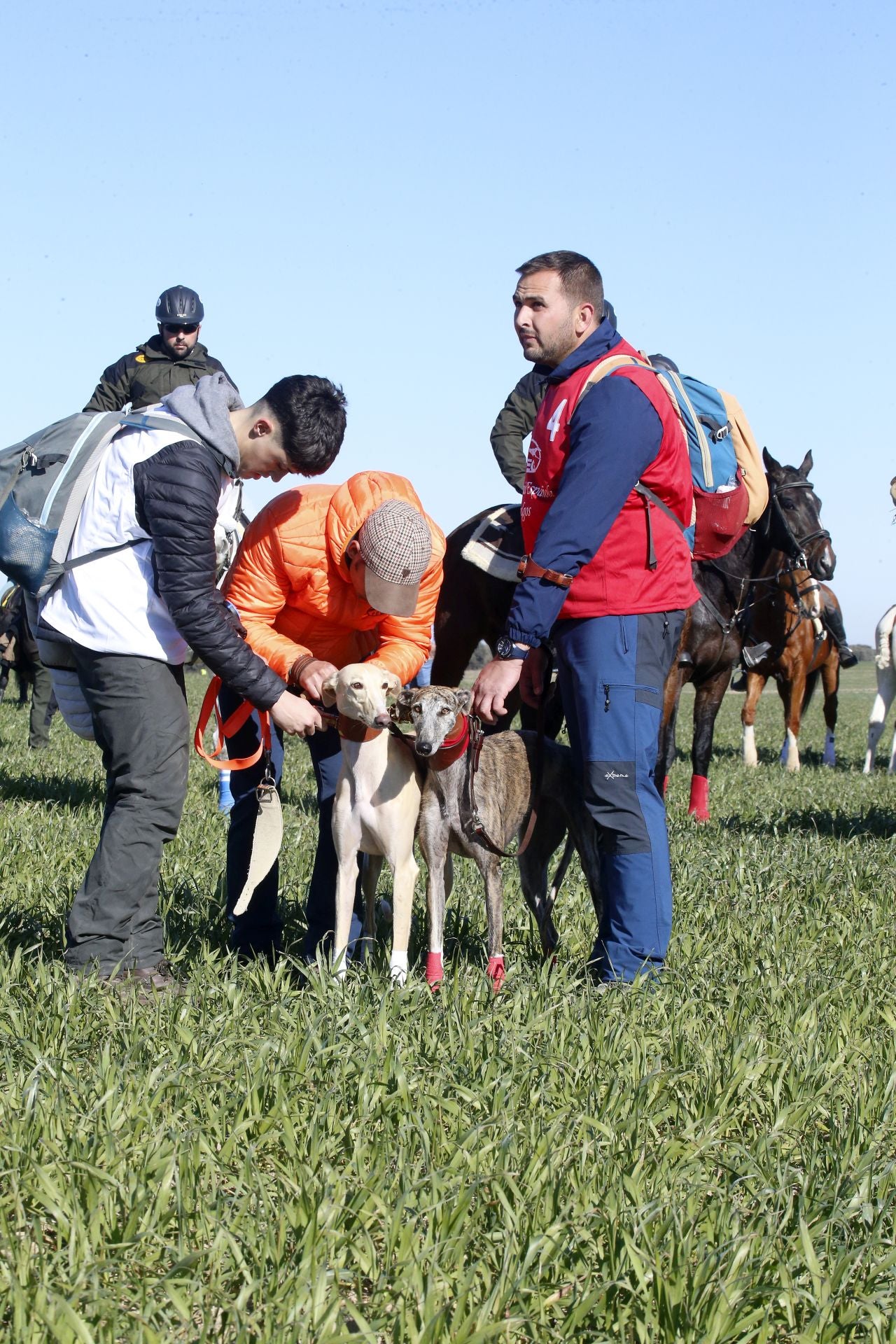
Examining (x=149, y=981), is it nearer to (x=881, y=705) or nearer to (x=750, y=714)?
(x=750, y=714)

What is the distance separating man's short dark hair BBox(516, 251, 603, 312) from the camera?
14.7ft

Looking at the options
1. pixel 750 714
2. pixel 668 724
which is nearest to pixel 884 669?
pixel 750 714

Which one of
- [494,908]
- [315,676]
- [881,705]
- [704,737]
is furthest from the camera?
[881,705]

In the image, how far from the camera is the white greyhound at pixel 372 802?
454 cm

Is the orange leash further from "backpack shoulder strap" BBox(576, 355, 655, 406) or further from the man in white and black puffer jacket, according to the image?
"backpack shoulder strap" BBox(576, 355, 655, 406)

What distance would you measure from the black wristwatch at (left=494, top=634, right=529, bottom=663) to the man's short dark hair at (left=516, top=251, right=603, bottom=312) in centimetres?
121

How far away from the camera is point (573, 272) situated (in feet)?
14.7

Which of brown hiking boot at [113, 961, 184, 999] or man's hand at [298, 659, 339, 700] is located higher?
man's hand at [298, 659, 339, 700]

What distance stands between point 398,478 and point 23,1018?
2.33 metres

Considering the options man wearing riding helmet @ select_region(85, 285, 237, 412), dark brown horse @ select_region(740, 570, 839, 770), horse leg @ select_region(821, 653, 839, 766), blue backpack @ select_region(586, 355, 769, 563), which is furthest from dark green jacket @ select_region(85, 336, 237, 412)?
horse leg @ select_region(821, 653, 839, 766)

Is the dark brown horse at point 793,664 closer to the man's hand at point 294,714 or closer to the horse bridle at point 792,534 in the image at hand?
the horse bridle at point 792,534

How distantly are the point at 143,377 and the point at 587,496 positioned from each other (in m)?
4.85

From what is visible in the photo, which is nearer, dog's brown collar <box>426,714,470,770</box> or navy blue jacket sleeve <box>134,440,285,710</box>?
navy blue jacket sleeve <box>134,440,285,710</box>

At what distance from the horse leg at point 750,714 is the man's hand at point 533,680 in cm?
1024
